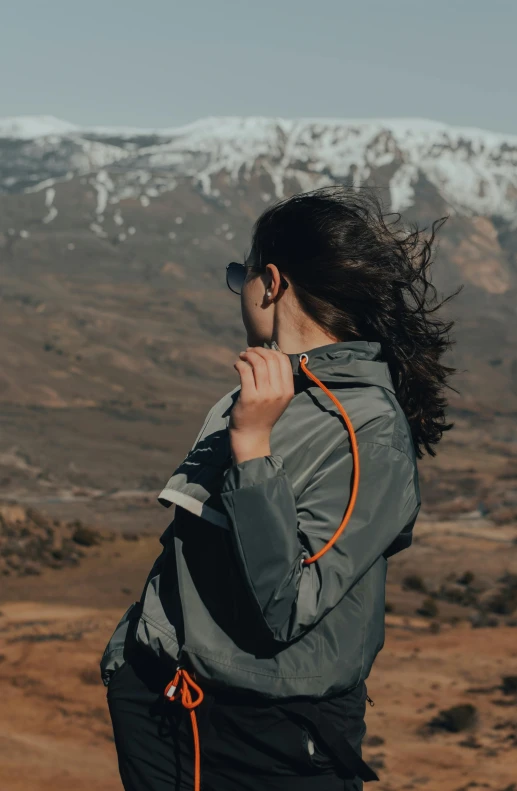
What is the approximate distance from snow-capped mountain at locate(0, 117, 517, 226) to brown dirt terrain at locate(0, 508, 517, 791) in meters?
77.6

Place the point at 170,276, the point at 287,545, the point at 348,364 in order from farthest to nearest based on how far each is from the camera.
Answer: the point at 170,276, the point at 348,364, the point at 287,545

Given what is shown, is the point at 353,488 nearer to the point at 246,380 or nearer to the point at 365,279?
the point at 246,380

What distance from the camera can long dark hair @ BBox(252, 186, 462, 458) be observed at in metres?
1.74

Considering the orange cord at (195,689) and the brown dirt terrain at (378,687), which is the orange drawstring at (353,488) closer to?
the orange cord at (195,689)

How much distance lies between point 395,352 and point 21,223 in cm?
7861

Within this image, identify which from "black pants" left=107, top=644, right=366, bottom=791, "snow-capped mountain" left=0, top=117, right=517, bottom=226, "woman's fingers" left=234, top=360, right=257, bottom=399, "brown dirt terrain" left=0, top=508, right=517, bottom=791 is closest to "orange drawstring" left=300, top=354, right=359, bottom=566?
"woman's fingers" left=234, top=360, right=257, bottom=399

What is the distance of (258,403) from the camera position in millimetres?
1542

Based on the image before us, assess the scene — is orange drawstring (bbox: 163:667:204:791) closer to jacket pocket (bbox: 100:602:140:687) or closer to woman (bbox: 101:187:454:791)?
woman (bbox: 101:187:454:791)

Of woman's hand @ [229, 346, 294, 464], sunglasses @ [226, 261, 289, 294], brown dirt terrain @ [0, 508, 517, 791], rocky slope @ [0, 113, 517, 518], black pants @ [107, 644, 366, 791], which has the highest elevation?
sunglasses @ [226, 261, 289, 294]

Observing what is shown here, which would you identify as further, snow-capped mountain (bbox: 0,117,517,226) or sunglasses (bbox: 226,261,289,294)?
snow-capped mountain (bbox: 0,117,517,226)

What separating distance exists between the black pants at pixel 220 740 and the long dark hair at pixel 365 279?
1.79 ft

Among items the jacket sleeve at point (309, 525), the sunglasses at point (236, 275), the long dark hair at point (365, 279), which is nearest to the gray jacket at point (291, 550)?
the jacket sleeve at point (309, 525)

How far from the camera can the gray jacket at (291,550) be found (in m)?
1.46

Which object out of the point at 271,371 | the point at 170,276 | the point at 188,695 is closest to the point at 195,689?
the point at 188,695
